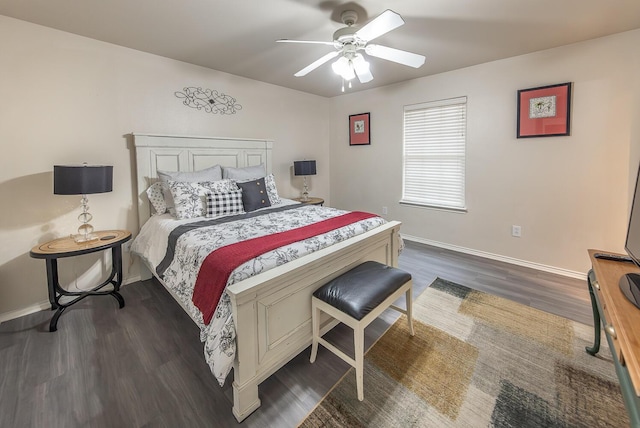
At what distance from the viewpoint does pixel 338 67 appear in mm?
2209

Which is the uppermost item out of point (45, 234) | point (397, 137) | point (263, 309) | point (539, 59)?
point (539, 59)

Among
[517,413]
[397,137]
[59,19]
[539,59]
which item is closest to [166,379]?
[517,413]

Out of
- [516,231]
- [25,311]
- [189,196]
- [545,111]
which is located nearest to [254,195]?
[189,196]

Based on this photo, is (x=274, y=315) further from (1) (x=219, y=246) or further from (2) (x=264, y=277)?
(1) (x=219, y=246)

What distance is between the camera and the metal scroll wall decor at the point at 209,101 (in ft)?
10.3

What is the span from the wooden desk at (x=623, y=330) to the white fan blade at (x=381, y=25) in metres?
1.74

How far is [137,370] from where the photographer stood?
5.53 feet

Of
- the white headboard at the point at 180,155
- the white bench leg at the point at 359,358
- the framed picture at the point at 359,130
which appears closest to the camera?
the white bench leg at the point at 359,358

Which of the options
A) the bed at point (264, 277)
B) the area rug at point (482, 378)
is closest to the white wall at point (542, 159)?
the area rug at point (482, 378)

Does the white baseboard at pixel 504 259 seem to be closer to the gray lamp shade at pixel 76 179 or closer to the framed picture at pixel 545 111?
the framed picture at pixel 545 111

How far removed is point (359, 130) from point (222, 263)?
3639 mm

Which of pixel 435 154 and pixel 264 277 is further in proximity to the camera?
pixel 435 154

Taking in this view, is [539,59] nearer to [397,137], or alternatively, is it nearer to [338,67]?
[397,137]

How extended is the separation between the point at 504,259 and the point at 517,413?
7.67ft
